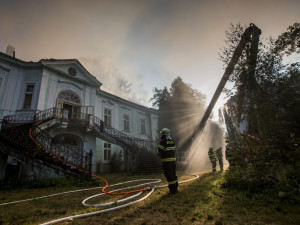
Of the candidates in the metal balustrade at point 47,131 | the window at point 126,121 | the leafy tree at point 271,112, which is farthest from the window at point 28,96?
the leafy tree at point 271,112

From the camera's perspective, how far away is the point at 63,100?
13555 mm

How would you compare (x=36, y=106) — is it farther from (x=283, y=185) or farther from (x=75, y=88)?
(x=283, y=185)

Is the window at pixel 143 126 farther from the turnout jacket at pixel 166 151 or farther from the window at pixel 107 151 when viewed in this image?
the turnout jacket at pixel 166 151

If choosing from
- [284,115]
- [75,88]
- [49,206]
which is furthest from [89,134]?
[284,115]

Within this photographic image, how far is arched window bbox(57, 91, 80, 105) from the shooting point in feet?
44.9

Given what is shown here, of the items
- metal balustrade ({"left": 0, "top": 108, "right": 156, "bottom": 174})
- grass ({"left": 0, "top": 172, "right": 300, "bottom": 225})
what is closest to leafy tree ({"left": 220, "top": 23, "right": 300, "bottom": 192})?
grass ({"left": 0, "top": 172, "right": 300, "bottom": 225})

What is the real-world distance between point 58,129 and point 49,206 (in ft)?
32.1

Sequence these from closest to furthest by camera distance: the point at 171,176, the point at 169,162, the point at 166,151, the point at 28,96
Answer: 1. the point at 171,176
2. the point at 169,162
3. the point at 166,151
4. the point at 28,96

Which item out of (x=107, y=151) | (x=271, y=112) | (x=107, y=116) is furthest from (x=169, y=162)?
(x=107, y=116)

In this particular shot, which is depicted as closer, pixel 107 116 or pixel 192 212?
pixel 192 212

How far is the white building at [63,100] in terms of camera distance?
11625 mm

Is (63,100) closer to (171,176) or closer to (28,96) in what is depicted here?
(28,96)

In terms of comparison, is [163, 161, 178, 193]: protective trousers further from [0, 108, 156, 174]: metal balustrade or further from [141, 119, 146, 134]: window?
[141, 119, 146, 134]: window

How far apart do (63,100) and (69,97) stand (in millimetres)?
714
